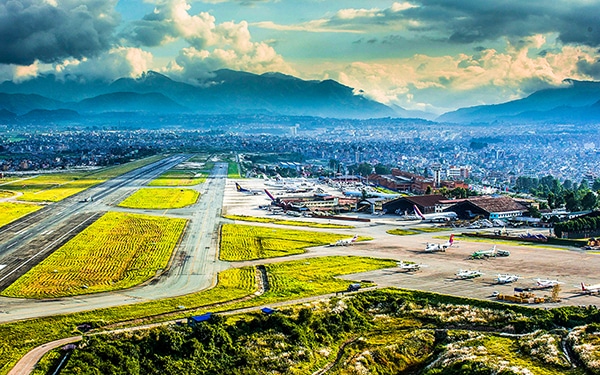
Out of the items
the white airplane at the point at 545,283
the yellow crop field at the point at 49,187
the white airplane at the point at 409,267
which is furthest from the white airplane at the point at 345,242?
the yellow crop field at the point at 49,187

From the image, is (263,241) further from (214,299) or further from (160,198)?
(160,198)

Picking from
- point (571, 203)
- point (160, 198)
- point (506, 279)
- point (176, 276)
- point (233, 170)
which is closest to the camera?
point (506, 279)

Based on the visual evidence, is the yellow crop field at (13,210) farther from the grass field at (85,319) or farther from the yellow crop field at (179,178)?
the grass field at (85,319)

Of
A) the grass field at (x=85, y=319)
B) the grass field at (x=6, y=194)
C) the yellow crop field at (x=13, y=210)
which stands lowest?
the grass field at (x=85, y=319)

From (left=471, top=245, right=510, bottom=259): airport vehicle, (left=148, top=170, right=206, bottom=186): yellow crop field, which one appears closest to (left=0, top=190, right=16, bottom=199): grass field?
(left=148, top=170, right=206, bottom=186): yellow crop field

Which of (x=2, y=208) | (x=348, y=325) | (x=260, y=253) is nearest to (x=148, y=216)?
(x=2, y=208)

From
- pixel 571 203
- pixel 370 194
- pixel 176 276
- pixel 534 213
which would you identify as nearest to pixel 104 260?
pixel 176 276
